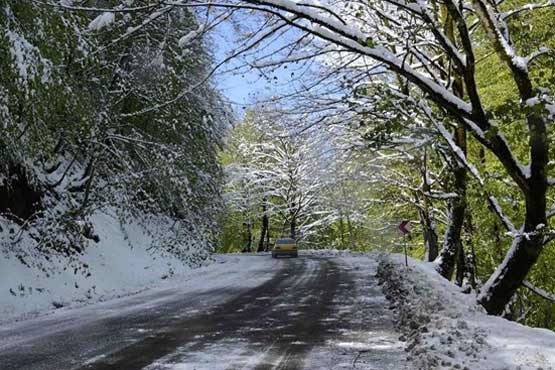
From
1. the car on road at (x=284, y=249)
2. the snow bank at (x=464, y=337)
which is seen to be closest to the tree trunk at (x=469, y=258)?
the snow bank at (x=464, y=337)

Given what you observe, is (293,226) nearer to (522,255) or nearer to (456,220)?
(456,220)

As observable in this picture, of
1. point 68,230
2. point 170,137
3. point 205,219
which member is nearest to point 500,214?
point 68,230

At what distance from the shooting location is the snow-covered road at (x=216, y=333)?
6.97 m

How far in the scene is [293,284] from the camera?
56.9 feet

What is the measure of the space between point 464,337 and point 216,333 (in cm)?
389

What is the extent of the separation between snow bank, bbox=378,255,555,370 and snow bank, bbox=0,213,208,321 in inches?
302

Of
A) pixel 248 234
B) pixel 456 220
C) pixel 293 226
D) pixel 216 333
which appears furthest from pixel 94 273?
pixel 248 234

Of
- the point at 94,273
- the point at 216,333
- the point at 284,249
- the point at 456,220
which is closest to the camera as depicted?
the point at 216,333

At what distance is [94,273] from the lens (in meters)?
16.3

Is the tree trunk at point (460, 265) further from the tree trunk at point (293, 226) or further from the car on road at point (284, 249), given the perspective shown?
the tree trunk at point (293, 226)

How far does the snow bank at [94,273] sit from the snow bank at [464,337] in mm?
7670

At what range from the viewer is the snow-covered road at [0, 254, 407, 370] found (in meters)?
6.97

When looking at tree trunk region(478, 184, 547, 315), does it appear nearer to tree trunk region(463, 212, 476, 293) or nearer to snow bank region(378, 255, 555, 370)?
snow bank region(378, 255, 555, 370)

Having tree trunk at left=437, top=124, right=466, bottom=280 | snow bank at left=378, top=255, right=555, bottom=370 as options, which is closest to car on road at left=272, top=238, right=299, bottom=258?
tree trunk at left=437, top=124, right=466, bottom=280
